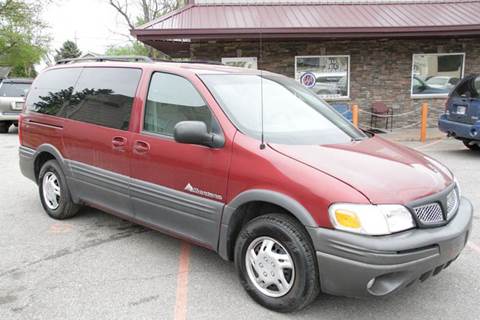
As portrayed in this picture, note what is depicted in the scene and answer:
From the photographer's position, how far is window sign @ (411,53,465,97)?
14523 millimetres

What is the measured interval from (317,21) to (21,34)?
29273 mm

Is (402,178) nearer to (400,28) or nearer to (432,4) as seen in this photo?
(400,28)


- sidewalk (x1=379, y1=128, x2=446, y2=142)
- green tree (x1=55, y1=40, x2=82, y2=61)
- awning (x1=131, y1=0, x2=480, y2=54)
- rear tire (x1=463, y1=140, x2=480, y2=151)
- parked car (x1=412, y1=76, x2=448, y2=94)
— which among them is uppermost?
green tree (x1=55, y1=40, x2=82, y2=61)

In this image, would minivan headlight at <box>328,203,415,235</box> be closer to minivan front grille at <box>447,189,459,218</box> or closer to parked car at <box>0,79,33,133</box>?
minivan front grille at <box>447,189,459,218</box>

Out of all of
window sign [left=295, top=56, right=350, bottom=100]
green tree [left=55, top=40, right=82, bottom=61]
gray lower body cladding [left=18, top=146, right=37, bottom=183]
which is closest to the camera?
gray lower body cladding [left=18, top=146, right=37, bottom=183]

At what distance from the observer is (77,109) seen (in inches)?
190

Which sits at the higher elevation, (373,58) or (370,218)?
(373,58)

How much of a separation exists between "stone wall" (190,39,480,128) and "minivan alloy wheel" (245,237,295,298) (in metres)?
11.2

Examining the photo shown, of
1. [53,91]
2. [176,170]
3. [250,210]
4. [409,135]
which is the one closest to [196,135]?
[176,170]

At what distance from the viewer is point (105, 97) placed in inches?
179

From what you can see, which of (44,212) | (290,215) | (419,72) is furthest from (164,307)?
(419,72)

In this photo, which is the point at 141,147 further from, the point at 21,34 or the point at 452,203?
the point at 21,34

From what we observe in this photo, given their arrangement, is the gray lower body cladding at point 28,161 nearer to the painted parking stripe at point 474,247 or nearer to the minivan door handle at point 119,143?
the minivan door handle at point 119,143

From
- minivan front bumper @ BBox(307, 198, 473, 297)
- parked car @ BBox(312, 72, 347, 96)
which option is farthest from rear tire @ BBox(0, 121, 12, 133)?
minivan front bumper @ BBox(307, 198, 473, 297)
